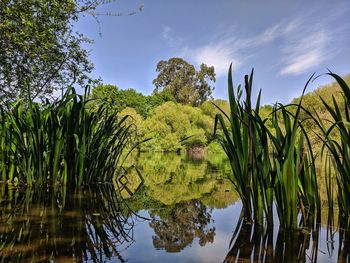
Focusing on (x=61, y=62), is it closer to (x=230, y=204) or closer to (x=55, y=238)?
(x=230, y=204)

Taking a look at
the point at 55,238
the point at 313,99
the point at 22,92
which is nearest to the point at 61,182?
the point at 55,238

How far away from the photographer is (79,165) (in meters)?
2.64

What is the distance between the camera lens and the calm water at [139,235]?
112 centimetres

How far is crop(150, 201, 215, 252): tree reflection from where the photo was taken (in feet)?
4.29

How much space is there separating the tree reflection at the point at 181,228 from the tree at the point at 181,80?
42.7 meters

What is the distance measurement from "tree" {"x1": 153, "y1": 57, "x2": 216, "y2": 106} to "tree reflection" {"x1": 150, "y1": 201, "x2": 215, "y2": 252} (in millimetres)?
42719

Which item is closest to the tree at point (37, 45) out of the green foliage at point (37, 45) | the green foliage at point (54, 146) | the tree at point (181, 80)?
the green foliage at point (37, 45)

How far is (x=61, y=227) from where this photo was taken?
56.1 inches

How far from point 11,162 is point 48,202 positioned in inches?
42.2

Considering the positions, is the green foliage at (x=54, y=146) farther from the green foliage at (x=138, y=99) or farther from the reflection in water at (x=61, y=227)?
the green foliage at (x=138, y=99)

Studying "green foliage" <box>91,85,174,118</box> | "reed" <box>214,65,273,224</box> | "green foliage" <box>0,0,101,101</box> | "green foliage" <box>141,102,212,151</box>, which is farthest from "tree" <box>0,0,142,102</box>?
"green foliage" <box>91,85,174,118</box>

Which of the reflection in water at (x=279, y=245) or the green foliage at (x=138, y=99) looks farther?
the green foliage at (x=138, y=99)

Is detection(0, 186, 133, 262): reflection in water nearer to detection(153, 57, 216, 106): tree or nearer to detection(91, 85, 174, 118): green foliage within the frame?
detection(91, 85, 174, 118): green foliage

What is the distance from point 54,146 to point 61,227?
1169mm
